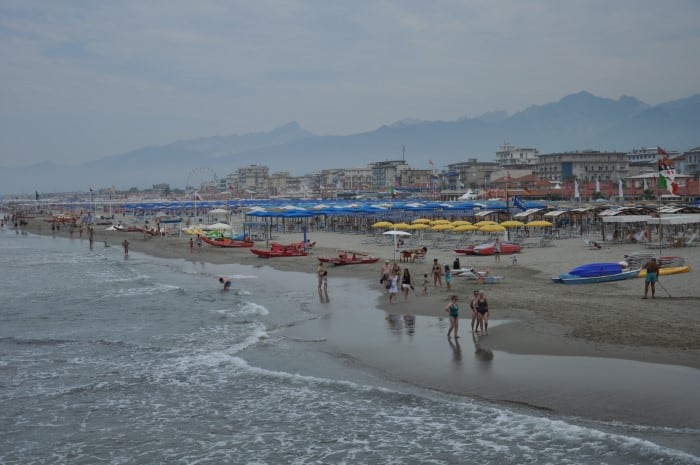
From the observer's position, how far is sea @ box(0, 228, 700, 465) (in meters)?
10.3

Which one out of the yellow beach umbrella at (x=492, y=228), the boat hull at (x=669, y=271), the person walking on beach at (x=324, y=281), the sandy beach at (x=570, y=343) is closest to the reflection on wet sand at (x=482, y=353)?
the sandy beach at (x=570, y=343)

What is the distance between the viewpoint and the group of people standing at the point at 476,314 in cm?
1602

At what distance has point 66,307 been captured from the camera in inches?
956

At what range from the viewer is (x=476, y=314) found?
16641mm

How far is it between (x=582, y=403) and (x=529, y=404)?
0.88m

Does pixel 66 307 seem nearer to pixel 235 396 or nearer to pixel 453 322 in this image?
pixel 235 396

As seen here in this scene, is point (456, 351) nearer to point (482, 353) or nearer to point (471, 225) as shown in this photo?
point (482, 353)

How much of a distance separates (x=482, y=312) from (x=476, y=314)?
0.38 metres

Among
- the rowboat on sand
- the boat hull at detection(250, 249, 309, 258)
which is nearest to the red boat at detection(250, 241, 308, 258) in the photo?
the boat hull at detection(250, 249, 309, 258)

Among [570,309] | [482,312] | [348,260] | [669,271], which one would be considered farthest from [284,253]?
[482,312]

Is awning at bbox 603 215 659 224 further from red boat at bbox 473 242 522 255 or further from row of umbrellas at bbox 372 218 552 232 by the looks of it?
red boat at bbox 473 242 522 255

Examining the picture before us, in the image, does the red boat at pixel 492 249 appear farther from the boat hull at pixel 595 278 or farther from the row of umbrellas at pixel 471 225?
the boat hull at pixel 595 278

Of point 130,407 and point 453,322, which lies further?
point 453,322

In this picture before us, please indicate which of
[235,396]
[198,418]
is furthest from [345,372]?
[198,418]
